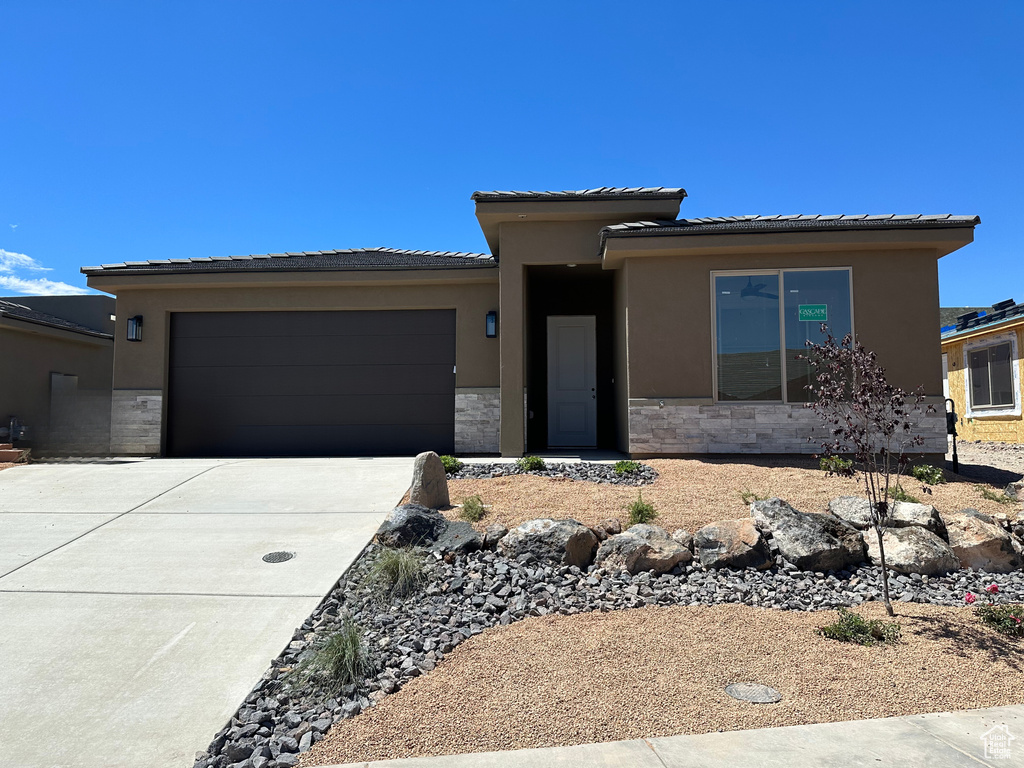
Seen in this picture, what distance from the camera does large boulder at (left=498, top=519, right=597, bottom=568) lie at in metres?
4.73

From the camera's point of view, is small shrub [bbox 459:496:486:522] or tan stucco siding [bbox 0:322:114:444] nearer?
small shrub [bbox 459:496:486:522]

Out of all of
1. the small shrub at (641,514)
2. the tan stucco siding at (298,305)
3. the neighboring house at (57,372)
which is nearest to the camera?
the small shrub at (641,514)

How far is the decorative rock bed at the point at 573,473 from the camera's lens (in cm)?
732

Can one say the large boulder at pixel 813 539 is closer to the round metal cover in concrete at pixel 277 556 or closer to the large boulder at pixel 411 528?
the large boulder at pixel 411 528

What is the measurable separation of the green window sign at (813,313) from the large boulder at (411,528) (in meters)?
6.09

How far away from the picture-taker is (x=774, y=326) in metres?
8.70

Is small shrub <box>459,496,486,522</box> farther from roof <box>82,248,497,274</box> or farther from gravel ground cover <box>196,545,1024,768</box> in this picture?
roof <box>82,248,497,274</box>

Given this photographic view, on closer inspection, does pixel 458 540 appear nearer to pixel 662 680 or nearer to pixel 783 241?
pixel 662 680

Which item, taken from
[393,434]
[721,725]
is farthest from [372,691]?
[393,434]

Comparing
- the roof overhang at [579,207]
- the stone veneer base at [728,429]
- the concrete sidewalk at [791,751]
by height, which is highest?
the roof overhang at [579,207]

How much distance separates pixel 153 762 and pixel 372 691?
3.13ft

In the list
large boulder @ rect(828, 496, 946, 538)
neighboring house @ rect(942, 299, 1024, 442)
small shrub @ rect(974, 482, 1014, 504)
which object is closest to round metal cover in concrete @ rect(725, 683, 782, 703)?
large boulder @ rect(828, 496, 946, 538)

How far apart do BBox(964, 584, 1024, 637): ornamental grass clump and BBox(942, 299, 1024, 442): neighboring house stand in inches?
470

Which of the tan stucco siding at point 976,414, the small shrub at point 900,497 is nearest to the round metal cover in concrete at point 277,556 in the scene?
the small shrub at point 900,497
